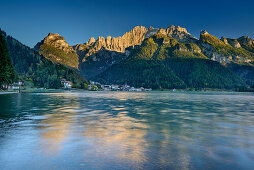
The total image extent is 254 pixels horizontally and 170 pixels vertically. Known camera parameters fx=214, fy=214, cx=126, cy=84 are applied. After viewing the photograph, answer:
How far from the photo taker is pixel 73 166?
399 inches

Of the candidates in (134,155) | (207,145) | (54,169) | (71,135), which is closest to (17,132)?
(71,135)

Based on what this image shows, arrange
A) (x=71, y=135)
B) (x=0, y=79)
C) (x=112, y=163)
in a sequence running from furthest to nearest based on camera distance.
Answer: (x=0, y=79) → (x=71, y=135) → (x=112, y=163)

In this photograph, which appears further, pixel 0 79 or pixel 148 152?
pixel 0 79

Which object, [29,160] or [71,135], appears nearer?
[29,160]

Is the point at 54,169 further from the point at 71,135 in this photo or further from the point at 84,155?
the point at 71,135

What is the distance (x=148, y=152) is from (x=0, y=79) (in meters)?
99.3

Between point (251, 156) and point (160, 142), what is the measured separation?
219 inches

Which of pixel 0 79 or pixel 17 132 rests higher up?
pixel 0 79

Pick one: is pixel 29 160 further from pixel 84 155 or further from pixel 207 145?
pixel 207 145

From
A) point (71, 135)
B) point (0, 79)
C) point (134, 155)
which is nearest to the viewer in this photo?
point (134, 155)

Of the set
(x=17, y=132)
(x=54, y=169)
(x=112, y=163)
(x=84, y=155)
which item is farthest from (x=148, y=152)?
(x=17, y=132)

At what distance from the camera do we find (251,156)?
12141 millimetres

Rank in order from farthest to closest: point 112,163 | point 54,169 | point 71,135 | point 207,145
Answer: point 71,135
point 207,145
point 112,163
point 54,169

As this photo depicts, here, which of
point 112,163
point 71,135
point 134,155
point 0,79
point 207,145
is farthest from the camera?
point 0,79
